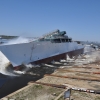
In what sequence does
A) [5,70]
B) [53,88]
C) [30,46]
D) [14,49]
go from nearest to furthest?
[53,88]
[5,70]
[14,49]
[30,46]

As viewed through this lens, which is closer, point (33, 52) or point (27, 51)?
point (27, 51)

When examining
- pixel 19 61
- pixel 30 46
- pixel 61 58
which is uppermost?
pixel 30 46

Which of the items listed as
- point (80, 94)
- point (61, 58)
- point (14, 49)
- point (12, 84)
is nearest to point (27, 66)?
point (14, 49)

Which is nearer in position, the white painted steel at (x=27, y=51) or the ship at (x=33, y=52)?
the white painted steel at (x=27, y=51)

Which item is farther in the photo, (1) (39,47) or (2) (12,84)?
(1) (39,47)

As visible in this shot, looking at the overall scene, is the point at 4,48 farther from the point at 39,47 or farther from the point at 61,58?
the point at 61,58

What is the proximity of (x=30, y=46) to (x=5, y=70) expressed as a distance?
14.4 feet

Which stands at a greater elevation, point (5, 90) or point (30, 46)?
point (30, 46)

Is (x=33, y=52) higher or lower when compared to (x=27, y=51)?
lower

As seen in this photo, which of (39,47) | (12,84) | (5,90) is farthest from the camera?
(39,47)

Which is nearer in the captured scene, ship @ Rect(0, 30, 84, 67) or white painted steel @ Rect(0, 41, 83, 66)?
white painted steel @ Rect(0, 41, 83, 66)

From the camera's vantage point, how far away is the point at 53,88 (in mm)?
8055

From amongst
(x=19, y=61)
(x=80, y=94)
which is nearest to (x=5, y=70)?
(x=19, y=61)

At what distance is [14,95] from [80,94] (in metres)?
2.94
